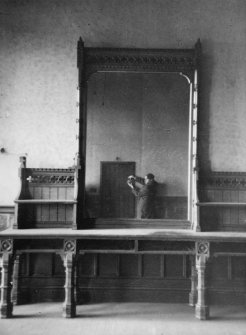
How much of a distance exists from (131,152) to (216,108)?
1.29 metres

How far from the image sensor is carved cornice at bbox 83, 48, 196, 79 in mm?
5184

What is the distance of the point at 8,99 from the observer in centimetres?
530

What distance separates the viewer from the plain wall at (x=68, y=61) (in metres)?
5.29

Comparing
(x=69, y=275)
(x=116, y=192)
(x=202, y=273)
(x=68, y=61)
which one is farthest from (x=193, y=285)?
(x=68, y=61)

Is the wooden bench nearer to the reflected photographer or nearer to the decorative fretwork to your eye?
the decorative fretwork

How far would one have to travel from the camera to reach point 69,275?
14.7ft

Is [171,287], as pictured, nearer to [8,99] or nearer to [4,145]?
[4,145]

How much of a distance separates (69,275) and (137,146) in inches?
73.5

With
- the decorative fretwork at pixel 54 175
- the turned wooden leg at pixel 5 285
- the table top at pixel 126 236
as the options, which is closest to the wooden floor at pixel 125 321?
the turned wooden leg at pixel 5 285

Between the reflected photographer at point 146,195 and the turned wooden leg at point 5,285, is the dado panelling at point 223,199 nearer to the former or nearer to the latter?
the reflected photographer at point 146,195

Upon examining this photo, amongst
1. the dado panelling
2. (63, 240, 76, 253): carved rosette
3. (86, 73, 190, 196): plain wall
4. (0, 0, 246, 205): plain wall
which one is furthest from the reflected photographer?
(63, 240, 76, 253): carved rosette

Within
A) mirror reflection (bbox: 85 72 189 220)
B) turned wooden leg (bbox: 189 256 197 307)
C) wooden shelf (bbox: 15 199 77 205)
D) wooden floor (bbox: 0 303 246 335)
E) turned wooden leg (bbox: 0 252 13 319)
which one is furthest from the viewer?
mirror reflection (bbox: 85 72 189 220)

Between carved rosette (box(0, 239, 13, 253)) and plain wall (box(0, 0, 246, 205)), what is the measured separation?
0.96 metres

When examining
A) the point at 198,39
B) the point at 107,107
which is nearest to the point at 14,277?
the point at 107,107
